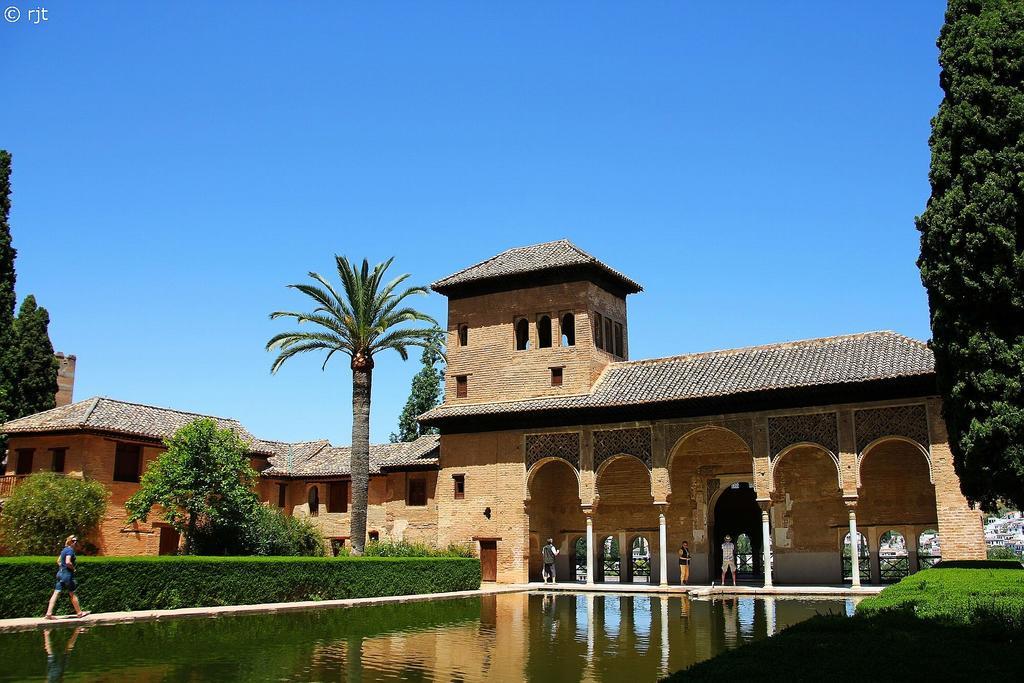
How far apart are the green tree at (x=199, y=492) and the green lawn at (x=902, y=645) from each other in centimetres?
2001

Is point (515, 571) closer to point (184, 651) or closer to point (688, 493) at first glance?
point (688, 493)

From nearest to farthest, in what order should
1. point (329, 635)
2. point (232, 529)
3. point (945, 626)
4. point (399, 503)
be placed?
point (945, 626), point (329, 635), point (232, 529), point (399, 503)

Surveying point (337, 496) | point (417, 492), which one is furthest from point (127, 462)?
point (417, 492)

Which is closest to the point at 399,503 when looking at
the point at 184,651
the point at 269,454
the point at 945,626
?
the point at 269,454

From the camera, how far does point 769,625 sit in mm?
15586

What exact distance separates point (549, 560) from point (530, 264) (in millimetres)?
9940

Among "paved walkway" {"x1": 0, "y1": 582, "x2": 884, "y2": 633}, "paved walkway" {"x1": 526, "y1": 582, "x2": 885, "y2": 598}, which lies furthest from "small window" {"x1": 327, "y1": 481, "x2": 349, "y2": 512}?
"paved walkway" {"x1": 526, "y1": 582, "x2": 885, "y2": 598}

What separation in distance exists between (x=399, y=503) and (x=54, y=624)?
1848 centimetres

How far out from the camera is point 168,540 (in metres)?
30.5

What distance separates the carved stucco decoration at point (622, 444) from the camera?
27.5 meters

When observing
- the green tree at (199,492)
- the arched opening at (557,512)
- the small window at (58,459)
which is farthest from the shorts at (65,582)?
the arched opening at (557,512)

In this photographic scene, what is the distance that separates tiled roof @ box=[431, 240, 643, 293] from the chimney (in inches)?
877

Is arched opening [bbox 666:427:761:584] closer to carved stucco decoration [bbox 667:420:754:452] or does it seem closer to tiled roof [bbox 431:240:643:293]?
carved stucco decoration [bbox 667:420:754:452]

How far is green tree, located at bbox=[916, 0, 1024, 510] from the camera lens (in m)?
14.7
